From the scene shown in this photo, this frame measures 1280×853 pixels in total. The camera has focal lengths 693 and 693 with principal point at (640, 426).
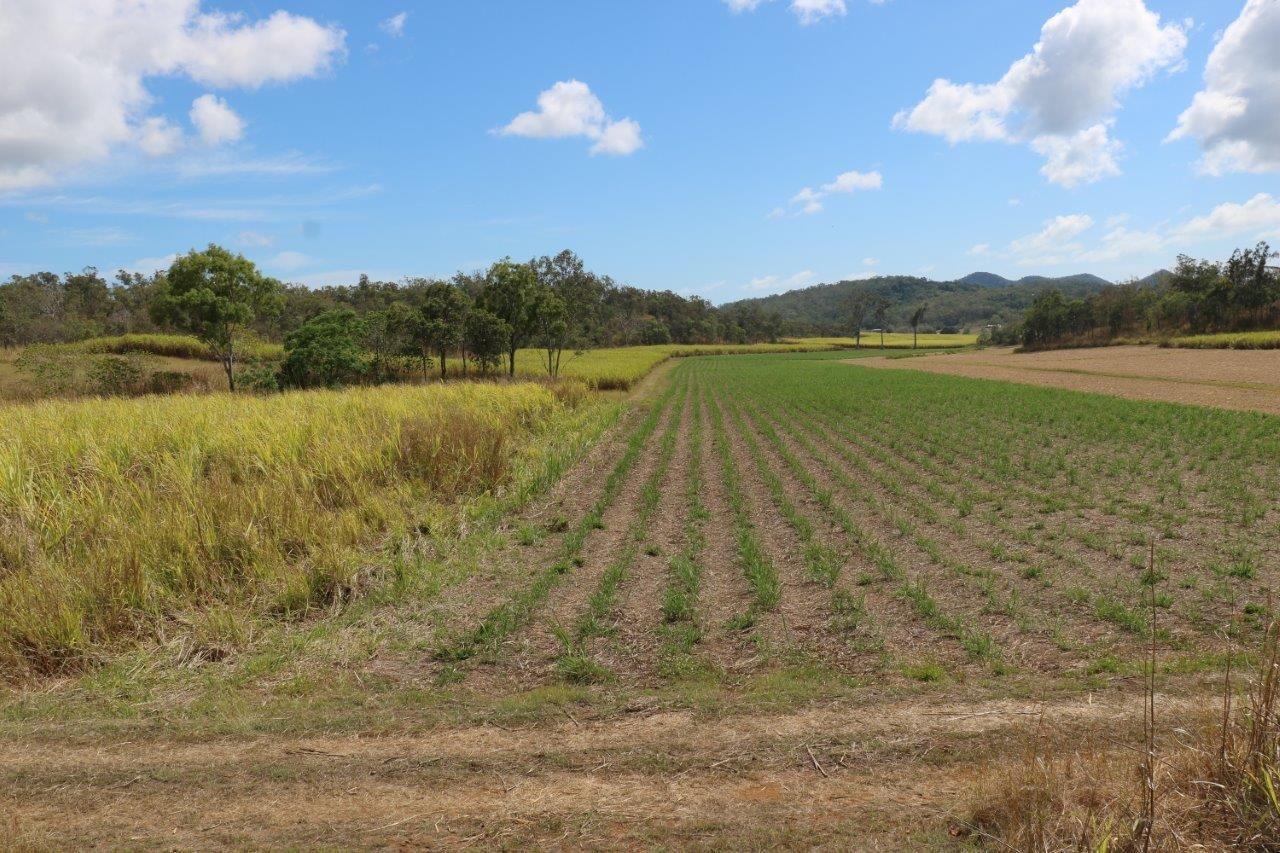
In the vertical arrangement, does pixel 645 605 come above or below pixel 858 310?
below

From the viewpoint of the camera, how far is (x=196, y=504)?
7930 mm

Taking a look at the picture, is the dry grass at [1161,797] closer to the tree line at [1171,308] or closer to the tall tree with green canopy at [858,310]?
the tree line at [1171,308]

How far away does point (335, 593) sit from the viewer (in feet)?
23.8

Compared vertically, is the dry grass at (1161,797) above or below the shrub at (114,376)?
below

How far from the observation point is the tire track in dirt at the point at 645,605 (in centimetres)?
570

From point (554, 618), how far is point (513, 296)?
108ft

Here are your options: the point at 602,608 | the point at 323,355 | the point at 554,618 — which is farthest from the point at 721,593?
the point at 323,355

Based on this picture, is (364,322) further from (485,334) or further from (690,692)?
(690,692)

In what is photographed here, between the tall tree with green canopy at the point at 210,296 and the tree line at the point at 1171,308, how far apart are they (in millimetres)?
84911

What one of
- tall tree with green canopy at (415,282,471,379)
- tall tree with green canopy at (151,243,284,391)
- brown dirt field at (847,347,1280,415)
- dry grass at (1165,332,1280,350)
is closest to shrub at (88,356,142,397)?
tall tree with green canopy at (151,243,284,391)

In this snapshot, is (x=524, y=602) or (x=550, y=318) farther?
(x=550, y=318)

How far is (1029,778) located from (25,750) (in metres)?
5.88

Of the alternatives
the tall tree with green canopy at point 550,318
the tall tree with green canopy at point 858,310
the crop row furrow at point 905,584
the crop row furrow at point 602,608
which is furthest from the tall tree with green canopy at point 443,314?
the tall tree with green canopy at point 858,310

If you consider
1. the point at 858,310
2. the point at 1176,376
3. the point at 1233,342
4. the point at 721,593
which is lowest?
the point at 721,593
